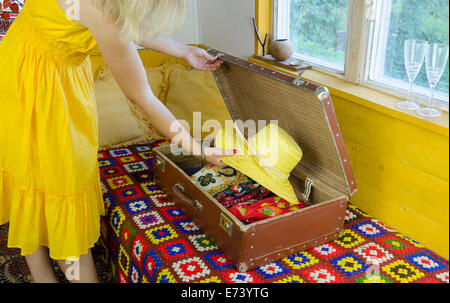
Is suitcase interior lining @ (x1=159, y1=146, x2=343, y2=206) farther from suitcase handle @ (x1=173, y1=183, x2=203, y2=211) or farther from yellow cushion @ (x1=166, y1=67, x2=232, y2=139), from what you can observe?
yellow cushion @ (x1=166, y1=67, x2=232, y2=139)

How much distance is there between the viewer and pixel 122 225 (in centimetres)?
158

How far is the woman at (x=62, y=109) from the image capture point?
1.18 meters

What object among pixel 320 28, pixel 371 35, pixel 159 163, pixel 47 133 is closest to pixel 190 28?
pixel 320 28

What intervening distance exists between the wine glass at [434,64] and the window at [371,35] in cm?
7

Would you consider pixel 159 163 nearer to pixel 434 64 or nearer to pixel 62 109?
pixel 62 109

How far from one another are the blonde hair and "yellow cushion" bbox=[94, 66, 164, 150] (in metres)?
1.03

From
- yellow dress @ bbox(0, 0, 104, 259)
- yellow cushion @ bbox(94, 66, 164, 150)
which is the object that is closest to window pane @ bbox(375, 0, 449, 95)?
yellow dress @ bbox(0, 0, 104, 259)

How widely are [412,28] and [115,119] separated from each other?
138cm

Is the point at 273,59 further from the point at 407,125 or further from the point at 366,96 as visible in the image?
the point at 407,125

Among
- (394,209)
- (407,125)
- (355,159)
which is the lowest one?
(394,209)

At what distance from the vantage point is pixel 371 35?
152 centimetres
